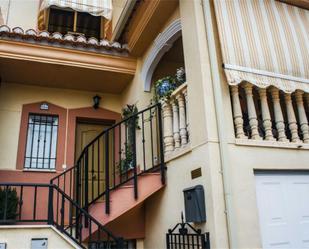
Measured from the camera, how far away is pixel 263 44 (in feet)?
16.3

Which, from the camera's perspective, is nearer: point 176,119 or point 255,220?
point 255,220

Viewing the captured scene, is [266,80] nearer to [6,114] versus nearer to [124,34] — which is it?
[124,34]

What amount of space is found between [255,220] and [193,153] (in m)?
1.23

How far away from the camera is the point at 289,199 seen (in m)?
4.55

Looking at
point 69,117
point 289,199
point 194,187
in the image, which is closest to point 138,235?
point 194,187

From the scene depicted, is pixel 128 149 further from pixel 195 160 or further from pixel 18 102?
pixel 18 102

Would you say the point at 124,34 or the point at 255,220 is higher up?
the point at 124,34

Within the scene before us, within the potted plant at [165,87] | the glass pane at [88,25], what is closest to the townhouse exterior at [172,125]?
the potted plant at [165,87]

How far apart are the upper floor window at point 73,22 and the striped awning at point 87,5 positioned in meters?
0.48

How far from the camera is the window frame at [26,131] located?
23.7ft

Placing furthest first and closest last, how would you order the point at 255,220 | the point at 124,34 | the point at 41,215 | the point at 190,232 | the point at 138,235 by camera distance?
1. the point at 124,34
2. the point at 41,215
3. the point at 138,235
4. the point at 190,232
5. the point at 255,220

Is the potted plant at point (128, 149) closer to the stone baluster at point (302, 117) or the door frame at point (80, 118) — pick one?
the door frame at point (80, 118)

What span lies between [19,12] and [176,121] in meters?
6.04

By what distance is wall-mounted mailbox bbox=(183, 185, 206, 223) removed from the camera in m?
4.19
